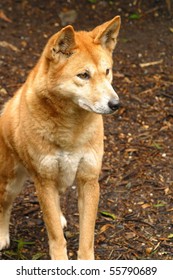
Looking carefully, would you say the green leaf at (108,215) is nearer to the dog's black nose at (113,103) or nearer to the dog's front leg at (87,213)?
the dog's front leg at (87,213)

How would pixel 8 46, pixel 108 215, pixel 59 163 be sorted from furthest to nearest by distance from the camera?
pixel 8 46 < pixel 108 215 < pixel 59 163

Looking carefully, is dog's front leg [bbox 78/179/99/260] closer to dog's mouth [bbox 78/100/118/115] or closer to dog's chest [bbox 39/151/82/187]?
dog's chest [bbox 39/151/82/187]

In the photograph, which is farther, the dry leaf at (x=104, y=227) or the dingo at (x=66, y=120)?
the dry leaf at (x=104, y=227)

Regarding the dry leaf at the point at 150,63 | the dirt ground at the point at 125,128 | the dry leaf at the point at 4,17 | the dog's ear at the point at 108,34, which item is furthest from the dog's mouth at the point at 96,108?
the dry leaf at the point at 4,17

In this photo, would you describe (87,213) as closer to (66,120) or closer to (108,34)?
(66,120)

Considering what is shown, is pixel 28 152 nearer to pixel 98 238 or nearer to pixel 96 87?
pixel 96 87

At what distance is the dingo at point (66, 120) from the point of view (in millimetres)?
5691

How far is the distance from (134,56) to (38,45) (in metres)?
1.40

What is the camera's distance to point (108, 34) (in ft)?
19.9

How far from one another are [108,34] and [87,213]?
159cm

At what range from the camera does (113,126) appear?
28.5 feet

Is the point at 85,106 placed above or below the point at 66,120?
above

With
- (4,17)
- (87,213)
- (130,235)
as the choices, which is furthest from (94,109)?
(4,17)

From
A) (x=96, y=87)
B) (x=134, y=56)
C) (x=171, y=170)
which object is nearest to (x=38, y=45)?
(x=134, y=56)
